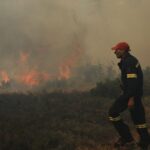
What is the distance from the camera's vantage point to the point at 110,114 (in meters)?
8.08

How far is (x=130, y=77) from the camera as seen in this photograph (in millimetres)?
7805

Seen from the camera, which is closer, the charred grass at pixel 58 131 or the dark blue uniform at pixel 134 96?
the dark blue uniform at pixel 134 96

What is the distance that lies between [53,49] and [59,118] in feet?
197

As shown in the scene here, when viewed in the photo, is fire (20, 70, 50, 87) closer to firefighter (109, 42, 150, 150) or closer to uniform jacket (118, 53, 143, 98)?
firefighter (109, 42, 150, 150)

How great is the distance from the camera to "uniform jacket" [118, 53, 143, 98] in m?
7.75

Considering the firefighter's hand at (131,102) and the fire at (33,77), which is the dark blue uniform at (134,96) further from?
the fire at (33,77)

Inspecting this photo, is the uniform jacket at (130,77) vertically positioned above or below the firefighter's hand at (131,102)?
above

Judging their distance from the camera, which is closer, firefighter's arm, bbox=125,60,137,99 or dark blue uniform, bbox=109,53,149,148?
firefighter's arm, bbox=125,60,137,99

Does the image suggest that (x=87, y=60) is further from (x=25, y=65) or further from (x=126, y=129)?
(x=126, y=129)

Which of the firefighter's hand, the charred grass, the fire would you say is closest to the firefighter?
the firefighter's hand

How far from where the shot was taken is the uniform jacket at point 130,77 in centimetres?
775

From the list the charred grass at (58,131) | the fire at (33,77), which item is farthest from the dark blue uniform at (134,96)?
the fire at (33,77)

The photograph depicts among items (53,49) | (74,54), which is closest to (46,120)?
(74,54)

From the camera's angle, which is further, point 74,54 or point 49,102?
point 74,54
